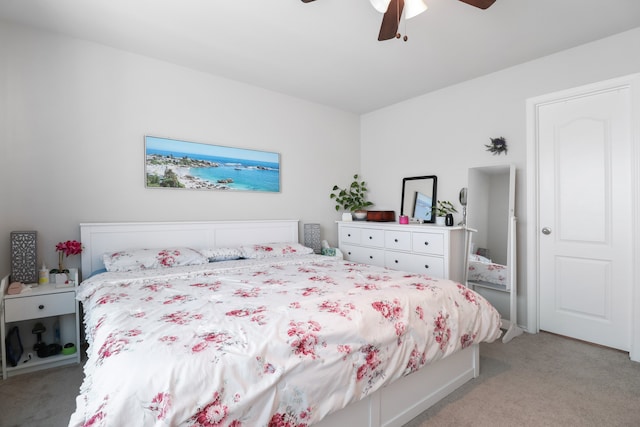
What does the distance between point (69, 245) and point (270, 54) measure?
2350mm

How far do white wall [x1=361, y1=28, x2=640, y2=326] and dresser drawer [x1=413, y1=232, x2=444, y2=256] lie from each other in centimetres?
61

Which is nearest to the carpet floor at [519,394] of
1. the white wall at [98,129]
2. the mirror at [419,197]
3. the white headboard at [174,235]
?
the white headboard at [174,235]

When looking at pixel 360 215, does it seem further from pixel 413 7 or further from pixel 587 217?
pixel 413 7

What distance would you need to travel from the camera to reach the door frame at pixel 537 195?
2.52 meters

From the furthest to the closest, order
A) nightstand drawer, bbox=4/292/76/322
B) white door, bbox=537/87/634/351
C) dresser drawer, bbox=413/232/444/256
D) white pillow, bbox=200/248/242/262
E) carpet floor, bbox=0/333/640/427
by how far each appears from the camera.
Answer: dresser drawer, bbox=413/232/444/256, white pillow, bbox=200/248/242/262, white door, bbox=537/87/634/351, nightstand drawer, bbox=4/292/76/322, carpet floor, bbox=0/333/640/427

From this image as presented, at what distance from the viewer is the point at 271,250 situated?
3338mm

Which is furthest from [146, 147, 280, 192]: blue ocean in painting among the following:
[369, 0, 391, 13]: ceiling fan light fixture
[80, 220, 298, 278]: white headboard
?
[369, 0, 391, 13]: ceiling fan light fixture

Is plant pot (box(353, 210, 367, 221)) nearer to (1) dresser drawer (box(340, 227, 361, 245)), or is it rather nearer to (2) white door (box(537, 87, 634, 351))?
(1) dresser drawer (box(340, 227, 361, 245))

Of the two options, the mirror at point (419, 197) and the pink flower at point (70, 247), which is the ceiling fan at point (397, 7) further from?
the pink flower at point (70, 247)

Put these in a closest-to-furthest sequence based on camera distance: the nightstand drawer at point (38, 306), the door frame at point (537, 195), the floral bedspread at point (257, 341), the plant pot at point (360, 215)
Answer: the floral bedspread at point (257, 341) < the nightstand drawer at point (38, 306) < the door frame at point (537, 195) < the plant pot at point (360, 215)

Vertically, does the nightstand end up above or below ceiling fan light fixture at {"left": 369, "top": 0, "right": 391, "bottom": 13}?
below

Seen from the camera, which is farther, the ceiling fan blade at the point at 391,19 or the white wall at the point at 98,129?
the white wall at the point at 98,129

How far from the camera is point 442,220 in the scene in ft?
11.8

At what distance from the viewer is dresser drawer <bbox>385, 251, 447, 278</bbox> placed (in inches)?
129
